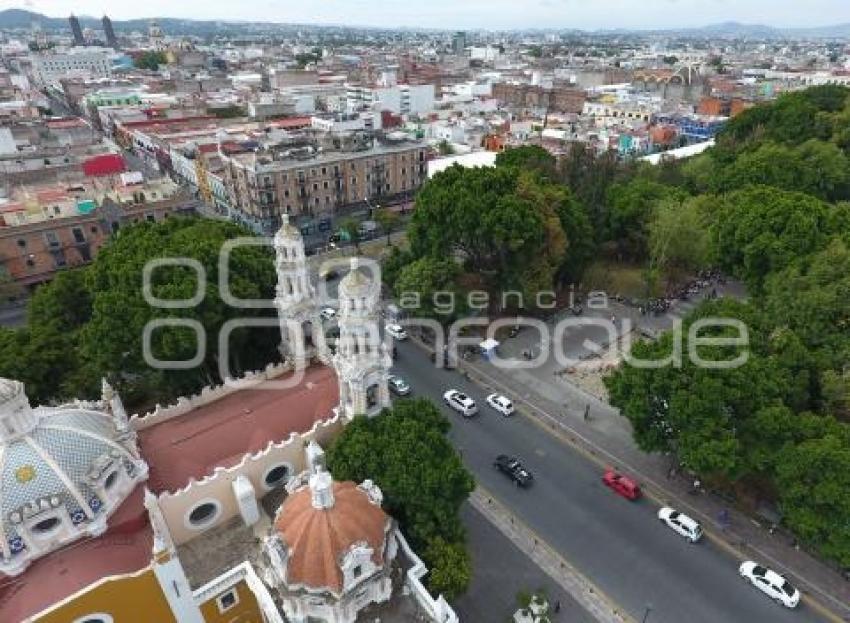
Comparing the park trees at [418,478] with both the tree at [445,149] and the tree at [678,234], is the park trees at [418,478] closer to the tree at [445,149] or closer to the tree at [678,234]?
the tree at [678,234]

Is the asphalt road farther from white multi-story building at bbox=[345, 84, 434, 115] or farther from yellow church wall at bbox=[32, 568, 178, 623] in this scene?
white multi-story building at bbox=[345, 84, 434, 115]

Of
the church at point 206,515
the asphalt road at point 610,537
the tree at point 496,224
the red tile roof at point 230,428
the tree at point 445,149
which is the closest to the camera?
the church at point 206,515

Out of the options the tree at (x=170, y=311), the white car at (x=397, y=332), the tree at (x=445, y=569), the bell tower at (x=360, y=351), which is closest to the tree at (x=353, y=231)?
the white car at (x=397, y=332)

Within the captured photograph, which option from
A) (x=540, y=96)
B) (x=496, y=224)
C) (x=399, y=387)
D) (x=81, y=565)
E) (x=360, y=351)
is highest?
(x=360, y=351)

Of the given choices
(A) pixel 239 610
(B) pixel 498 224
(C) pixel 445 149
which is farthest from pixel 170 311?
(C) pixel 445 149

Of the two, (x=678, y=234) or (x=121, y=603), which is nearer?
(x=121, y=603)

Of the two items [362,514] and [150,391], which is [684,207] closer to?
[362,514]

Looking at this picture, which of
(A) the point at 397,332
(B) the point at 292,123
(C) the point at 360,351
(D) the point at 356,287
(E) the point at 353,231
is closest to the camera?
(D) the point at 356,287

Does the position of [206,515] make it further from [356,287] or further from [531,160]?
[531,160]
